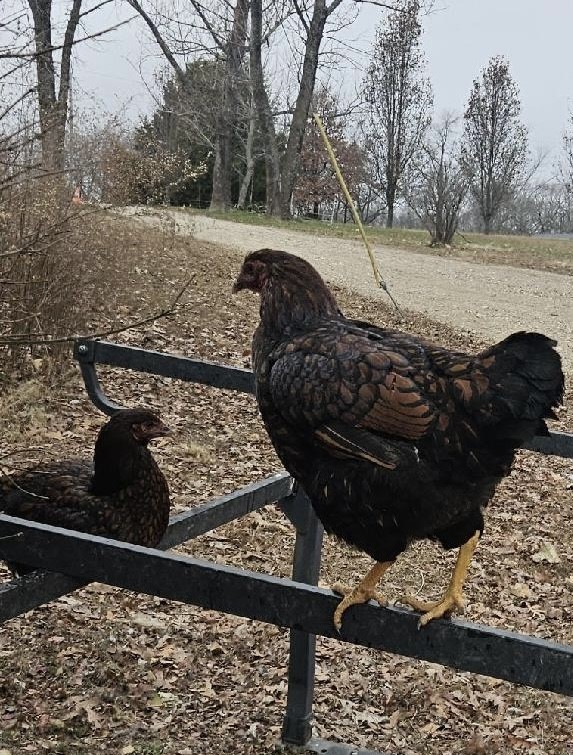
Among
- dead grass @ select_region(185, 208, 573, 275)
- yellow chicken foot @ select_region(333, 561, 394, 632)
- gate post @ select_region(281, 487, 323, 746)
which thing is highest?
dead grass @ select_region(185, 208, 573, 275)

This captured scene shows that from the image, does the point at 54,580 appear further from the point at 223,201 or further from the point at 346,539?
the point at 223,201

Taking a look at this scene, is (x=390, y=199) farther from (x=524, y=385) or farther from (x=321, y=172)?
(x=524, y=385)

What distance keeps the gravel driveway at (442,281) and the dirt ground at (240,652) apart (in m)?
6.22

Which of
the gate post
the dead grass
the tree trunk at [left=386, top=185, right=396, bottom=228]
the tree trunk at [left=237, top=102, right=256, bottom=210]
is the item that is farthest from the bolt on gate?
the tree trunk at [left=386, top=185, right=396, bottom=228]

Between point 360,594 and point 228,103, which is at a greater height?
point 228,103

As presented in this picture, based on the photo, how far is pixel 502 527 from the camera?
267 inches

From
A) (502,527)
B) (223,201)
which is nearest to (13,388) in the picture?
(502,527)

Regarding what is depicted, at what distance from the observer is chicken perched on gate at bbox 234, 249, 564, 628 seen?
2477mm

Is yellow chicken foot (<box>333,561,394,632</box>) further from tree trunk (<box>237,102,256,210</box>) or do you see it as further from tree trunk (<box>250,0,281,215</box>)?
tree trunk (<box>237,102,256,210</box>)

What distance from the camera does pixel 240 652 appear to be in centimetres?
472

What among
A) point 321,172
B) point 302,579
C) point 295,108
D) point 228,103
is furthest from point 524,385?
point 321,172

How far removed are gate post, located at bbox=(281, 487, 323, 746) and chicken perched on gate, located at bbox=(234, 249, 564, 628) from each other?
103 centimetres

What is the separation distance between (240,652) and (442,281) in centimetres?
1404

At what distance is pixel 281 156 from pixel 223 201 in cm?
507
